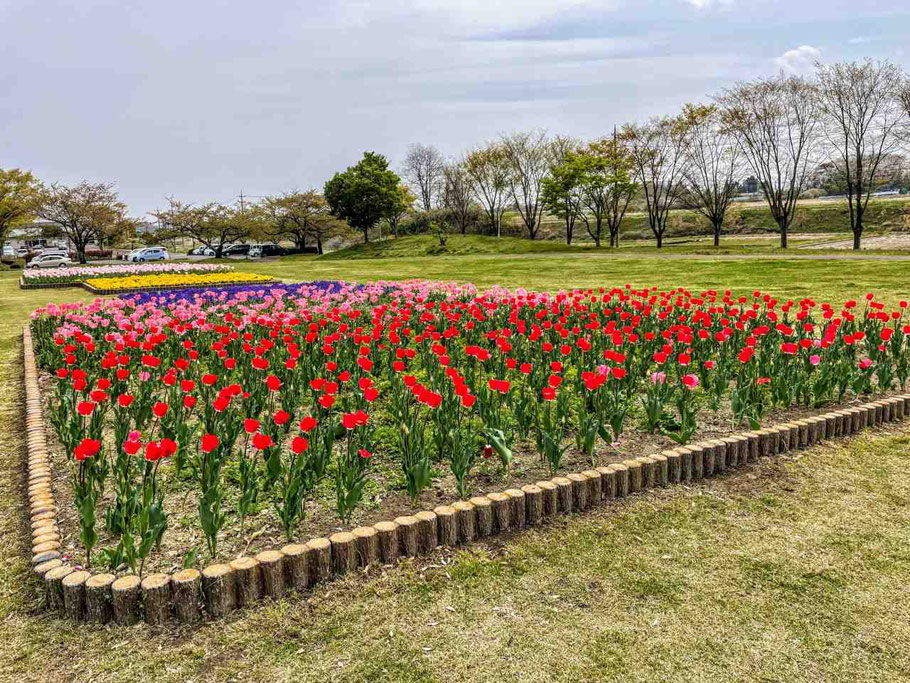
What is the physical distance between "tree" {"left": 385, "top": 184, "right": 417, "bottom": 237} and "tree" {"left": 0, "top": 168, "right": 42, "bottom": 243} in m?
25.6

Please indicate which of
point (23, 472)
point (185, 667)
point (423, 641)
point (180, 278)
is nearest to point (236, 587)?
point (185, 667)

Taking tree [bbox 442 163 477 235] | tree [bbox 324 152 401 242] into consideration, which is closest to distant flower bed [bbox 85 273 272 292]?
tree [bbox 324 152 401 242]

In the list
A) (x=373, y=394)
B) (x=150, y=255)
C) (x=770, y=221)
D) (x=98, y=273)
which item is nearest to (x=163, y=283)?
(x=98, y=273)

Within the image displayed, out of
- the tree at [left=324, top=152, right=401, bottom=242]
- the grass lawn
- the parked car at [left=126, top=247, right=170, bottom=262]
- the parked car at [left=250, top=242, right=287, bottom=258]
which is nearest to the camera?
the grass lawn

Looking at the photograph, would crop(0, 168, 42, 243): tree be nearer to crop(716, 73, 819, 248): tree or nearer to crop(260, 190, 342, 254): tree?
crop(260, 190, 342, 254): tree

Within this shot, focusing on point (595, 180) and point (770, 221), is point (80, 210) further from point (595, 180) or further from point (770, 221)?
point (770, 221)

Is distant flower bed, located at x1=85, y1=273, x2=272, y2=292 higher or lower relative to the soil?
higher

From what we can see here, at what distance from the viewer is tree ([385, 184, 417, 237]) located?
5684 centimetres

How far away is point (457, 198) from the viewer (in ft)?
211

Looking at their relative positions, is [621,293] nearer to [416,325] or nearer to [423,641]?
[416,325]

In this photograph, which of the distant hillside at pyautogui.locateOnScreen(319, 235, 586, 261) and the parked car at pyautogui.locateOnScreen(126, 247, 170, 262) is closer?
the distant hillside at pyautogui.locateOnScreen(319, 235, 586, 261)

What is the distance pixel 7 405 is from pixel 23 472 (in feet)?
8.11

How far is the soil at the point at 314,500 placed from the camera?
3.64m

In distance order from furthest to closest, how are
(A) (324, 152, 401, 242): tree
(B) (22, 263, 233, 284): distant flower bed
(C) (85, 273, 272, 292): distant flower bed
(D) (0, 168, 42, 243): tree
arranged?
(A) (324, 152, 401, 242): tree → (D) (0, 168, 42, 243): tree → (B) (22, 263, 233, 284): distant flower bed → (C) (85, 273, 272, 292): distant flower bed
